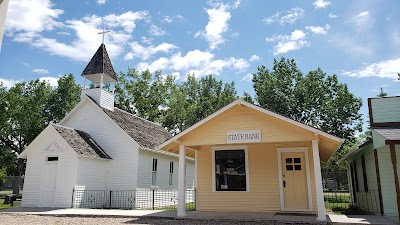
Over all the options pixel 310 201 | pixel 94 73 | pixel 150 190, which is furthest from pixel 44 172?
pixel 310 201

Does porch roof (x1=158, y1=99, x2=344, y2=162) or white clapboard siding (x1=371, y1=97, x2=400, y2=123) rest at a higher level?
white clapboard siding (x1=371, y1=97, x2=400, y2=123)

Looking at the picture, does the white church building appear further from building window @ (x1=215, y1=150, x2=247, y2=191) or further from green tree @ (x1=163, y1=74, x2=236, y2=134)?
→ green tree @ (x1=163, y1=74, x2=236, y2=134)

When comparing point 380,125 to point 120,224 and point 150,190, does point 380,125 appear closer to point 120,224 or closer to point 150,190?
point 120,224

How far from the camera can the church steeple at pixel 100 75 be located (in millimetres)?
20859

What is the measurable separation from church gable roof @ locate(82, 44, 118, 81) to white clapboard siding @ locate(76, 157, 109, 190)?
6292 mm

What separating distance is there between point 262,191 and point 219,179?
1879 millimetres

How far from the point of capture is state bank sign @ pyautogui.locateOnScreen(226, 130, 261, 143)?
11.7 m

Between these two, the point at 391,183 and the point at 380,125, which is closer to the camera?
the point at 391,183

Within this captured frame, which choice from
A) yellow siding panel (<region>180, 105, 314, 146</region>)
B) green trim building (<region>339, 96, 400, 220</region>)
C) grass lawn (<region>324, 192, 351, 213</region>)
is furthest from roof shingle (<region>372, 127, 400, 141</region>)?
grass lawn (<region>324, 192, 351, 213</region>)

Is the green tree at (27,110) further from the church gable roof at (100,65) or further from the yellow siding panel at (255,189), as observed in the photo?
the yellow siding panel at (255,189)

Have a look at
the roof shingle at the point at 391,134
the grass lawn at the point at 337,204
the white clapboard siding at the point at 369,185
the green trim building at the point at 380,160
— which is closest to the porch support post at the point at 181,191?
the green trim building at the point at 380,160

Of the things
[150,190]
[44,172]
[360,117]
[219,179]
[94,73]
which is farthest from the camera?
[360,117]

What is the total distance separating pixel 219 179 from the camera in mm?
13805

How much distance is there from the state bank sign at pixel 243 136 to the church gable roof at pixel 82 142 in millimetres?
8618
